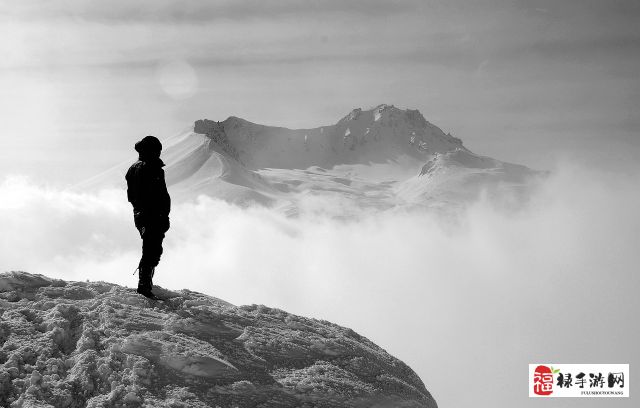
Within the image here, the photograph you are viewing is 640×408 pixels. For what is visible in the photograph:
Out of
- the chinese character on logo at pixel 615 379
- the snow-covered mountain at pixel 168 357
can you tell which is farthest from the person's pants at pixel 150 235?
the chinese character on logo at pixel 615 379

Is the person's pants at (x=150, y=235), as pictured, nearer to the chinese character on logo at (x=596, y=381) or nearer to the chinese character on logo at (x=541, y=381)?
the chinese character on logo at (x=541, y=381)

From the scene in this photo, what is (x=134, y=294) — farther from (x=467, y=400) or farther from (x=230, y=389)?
(x=467, y=400)

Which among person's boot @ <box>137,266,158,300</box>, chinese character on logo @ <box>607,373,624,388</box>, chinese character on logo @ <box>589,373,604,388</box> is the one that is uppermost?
chinese character on logo @ <box>607,373,624,388</box>

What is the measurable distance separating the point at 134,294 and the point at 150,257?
25.3 inches

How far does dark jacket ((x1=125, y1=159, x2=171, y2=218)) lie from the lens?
1009cm

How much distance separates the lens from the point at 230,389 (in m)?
7.86

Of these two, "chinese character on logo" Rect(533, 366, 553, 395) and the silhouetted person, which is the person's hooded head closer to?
the silhouetted person

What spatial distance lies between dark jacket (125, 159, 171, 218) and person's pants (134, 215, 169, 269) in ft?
0.33

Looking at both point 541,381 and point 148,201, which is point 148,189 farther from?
point 541,381

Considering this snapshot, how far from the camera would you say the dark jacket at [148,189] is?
1009 centimetres

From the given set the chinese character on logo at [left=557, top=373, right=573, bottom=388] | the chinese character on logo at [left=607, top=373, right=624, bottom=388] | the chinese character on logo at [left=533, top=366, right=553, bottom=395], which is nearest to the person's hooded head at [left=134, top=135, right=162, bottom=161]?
the chinese character on logo at [left=533, top=366, right=553, bottom=395]

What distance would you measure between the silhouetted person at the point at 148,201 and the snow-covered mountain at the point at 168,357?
49 centimetres

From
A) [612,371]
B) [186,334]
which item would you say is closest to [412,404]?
[186,334]

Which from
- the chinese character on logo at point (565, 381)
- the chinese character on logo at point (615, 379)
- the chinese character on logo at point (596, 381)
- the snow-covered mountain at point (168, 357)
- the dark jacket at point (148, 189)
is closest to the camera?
the snow-covered mountain at point (168, 357)
